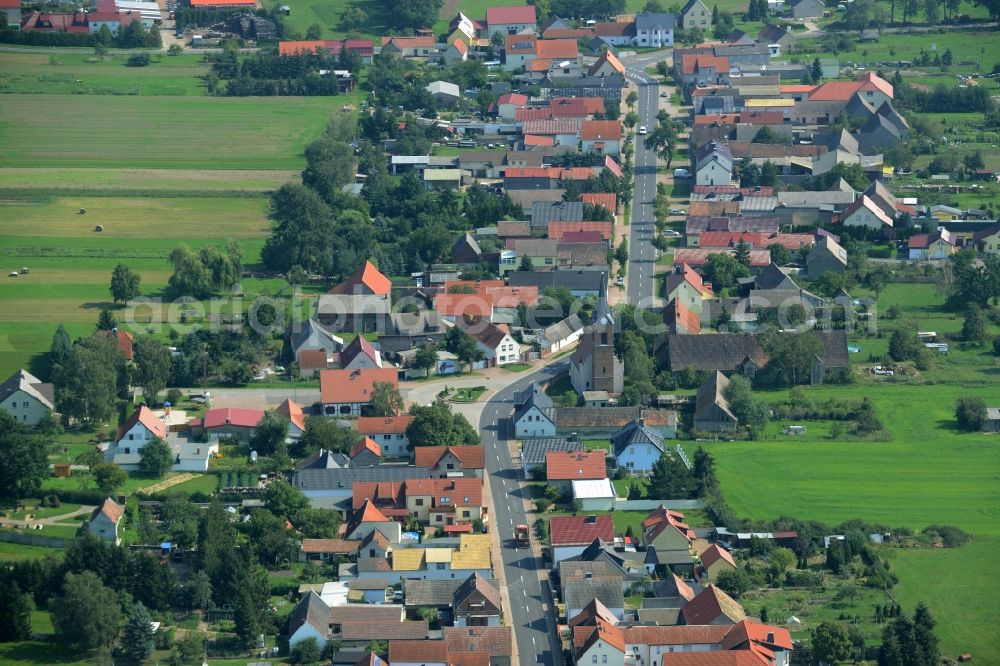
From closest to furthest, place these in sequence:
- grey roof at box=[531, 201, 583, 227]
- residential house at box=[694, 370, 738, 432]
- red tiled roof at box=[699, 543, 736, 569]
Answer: red tiled roof at box=[699, 543, 736, 569] < residential house at box=[694, 370, 738, 432] < grey roof at box=[531, 201, 583, 227]

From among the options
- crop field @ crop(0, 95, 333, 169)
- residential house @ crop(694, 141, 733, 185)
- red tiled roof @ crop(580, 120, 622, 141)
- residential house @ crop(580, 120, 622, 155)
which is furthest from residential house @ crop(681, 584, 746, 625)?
crop field @ crop(0, 95, 333, 169)

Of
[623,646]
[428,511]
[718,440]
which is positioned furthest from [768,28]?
[623,646]

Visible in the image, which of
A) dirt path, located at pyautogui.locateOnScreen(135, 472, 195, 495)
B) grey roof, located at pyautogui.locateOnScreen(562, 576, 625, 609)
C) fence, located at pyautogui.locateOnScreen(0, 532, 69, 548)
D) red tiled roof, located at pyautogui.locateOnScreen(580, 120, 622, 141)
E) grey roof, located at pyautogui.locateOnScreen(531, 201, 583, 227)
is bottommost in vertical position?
fence, located at pyautogui.locateOnScreen(0, 532, 69, 548)

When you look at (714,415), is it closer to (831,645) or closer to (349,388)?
(349,388)

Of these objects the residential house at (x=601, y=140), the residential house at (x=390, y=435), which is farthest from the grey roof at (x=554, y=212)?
the residential house at (x=390, y=435)

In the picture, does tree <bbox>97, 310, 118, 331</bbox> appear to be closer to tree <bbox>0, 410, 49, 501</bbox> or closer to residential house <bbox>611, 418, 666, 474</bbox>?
tree <bbox>0, 410, 49, 501</bbox>

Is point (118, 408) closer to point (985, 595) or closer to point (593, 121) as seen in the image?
point (985, 595)

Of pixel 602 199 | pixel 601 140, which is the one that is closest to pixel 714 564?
pixel 602 199
